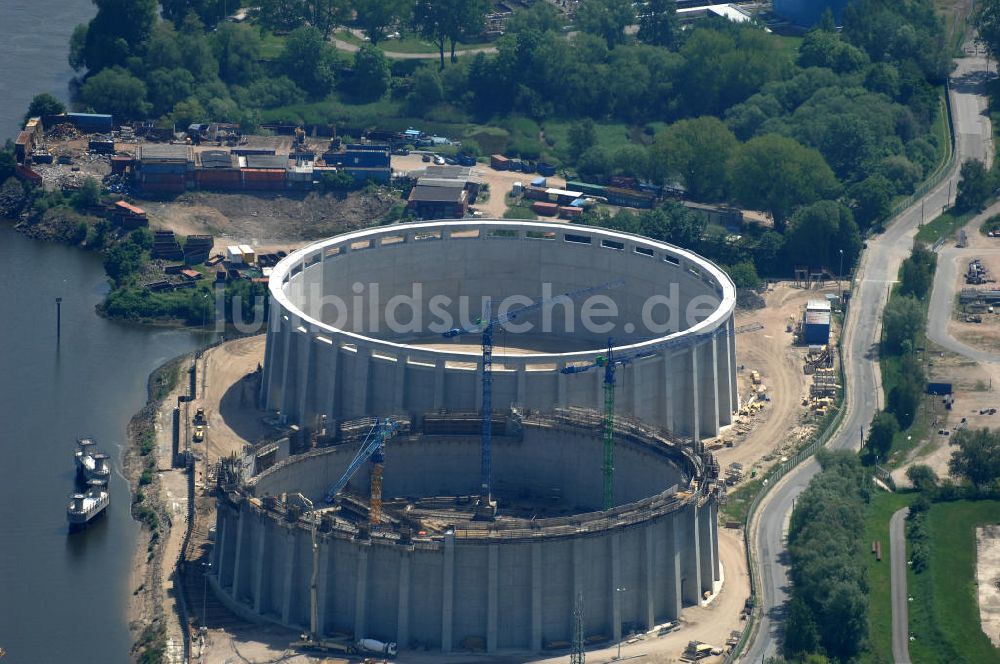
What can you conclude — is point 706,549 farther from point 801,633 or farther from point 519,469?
point 519,469

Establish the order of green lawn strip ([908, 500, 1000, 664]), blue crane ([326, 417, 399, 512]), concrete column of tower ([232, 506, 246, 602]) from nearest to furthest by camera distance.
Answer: green lawn strip ([908, 500, 1000, 664]) → concrete column of tower ([232, 506, 246, 602]) → blue crane ([326, 417, 399, 512])

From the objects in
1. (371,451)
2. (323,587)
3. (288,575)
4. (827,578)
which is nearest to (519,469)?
(371,451)

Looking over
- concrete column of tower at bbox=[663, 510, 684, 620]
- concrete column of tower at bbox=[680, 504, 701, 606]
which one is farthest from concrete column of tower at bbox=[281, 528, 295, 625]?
concrete column of tower at bbox=[680, 504, 701, 606]

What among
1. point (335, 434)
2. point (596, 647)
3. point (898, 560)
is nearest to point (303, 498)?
point (335, 434)

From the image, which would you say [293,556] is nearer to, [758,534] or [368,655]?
[368,655]

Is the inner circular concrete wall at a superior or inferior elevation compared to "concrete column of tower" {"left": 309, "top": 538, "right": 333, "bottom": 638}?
superior

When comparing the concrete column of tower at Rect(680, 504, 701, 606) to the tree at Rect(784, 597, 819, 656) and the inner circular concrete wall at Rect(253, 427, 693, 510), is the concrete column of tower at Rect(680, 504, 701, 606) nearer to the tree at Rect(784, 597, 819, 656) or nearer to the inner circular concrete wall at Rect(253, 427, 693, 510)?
the tree at Rect(784, 597, 819, 656)
